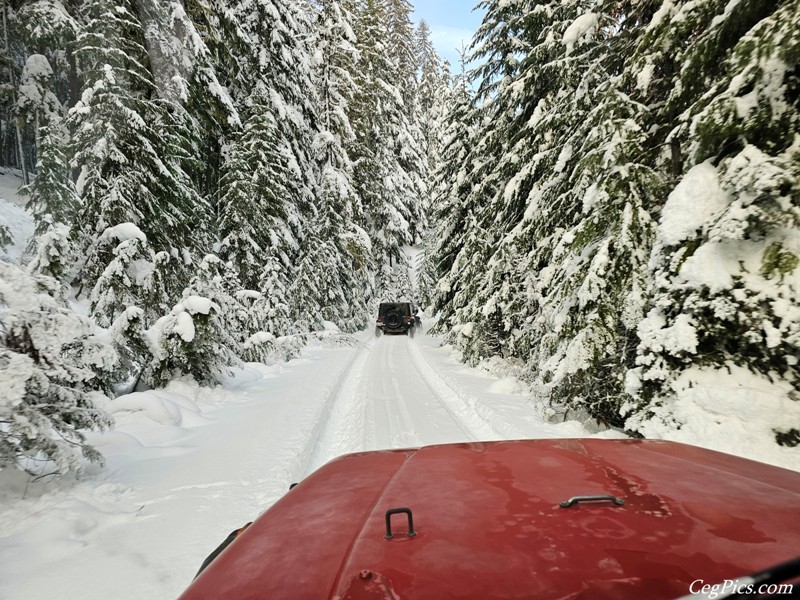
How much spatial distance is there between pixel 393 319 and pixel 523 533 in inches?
922

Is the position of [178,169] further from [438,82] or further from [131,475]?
[438,82]

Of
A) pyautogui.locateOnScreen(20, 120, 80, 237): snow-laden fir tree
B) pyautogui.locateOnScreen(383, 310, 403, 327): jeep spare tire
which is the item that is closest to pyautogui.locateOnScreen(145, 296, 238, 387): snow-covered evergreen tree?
pyautogui.locateOnScreen(383, 310, 403, 327): jeep spare tire

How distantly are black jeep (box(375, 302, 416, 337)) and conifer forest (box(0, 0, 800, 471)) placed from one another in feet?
17.4

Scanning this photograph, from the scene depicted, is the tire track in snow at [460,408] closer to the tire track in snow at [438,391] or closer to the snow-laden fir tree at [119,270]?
the tire track in snow at [438,391]

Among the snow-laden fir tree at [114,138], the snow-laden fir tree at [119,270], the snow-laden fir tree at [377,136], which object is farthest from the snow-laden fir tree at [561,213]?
the snow-laden fir tree at [377,136]

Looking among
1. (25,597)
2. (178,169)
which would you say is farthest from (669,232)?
(178,169)

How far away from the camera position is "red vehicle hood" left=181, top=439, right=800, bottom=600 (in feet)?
3.70

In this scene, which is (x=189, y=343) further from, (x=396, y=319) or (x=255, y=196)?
(x=396, y=319)

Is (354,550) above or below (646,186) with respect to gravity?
below

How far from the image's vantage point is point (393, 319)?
81.4 ft

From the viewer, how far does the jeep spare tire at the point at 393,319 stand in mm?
24703

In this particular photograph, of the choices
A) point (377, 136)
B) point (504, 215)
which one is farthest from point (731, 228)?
point (377, 136)

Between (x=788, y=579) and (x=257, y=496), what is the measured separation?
4492 millimetres

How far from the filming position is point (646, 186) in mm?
5672
